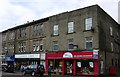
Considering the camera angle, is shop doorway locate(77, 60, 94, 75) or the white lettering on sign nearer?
shop doorway locate(77, 60, 94, 75)

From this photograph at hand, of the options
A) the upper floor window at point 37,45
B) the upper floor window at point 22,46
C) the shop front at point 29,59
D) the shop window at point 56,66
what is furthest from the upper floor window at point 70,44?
the upper floor window at point 22,46

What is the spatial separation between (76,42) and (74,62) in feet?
10.0

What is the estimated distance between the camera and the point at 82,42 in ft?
78.1

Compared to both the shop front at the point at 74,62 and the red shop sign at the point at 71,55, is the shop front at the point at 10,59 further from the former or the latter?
the red shop sign at the point at 71,55

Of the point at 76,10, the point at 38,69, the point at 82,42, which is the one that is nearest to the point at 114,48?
the point at 82,42

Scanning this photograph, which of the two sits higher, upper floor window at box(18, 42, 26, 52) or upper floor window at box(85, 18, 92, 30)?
upper floor window at box(85, 18, 92, 30)

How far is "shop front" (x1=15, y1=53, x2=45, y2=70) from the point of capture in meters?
29.3

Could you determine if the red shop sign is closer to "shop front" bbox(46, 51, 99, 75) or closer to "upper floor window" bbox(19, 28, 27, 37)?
"shop front" bbox(46, 51, 99, 75)

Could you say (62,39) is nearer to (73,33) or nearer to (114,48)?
(73,33)

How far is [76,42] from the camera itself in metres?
24.5

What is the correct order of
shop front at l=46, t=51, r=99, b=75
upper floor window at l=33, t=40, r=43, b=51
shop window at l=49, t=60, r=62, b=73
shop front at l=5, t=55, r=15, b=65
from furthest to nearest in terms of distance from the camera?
1. shop front at l=5, t=55, r=15, b=65
2. upper floor window at l=33, t=40, r=43, b=51
3. shop window at l=49, t=60, r=62, b=73
4. shop front at l=46, t=51, r=99, b=75

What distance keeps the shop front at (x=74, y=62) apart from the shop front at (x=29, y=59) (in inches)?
64.9

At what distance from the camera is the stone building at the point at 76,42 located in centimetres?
2260

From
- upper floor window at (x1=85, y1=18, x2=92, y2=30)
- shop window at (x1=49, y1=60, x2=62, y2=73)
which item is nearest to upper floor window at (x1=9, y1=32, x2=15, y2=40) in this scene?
shop window at (x1=49, y1=60, x2=62, y2=73)
